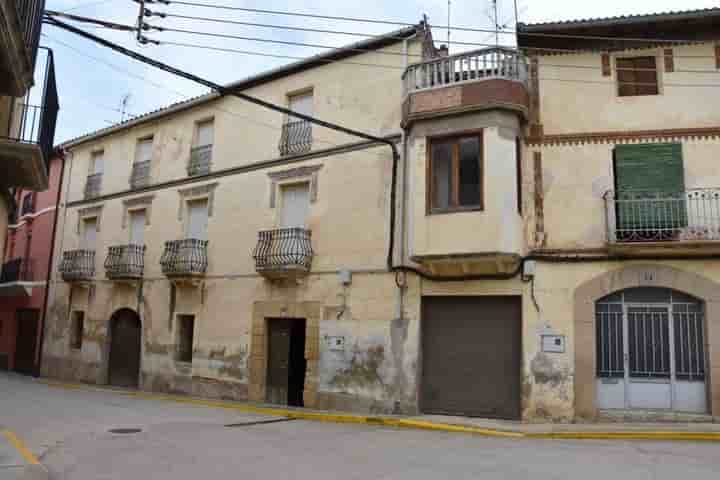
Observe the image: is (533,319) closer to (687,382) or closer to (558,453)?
(687,382)

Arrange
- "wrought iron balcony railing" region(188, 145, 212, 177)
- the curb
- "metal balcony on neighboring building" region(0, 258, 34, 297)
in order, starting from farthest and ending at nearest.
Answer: "metal balcony on neighboring building" region(0, 258, 34, 297) < "wrought iron balcony railing" region(188, 145, 212, 177) < the curb

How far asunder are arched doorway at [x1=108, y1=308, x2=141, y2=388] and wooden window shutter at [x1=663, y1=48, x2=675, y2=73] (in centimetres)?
1576

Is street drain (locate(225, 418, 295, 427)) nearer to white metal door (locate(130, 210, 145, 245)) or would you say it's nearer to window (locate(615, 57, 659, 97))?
white metal door (locate(130, 210, 145, 245))

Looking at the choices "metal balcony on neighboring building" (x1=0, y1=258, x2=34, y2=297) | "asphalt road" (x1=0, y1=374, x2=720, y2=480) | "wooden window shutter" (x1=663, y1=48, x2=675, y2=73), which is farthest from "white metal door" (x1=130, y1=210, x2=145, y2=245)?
"wooden window shutter" (x1=663, y1=48, x2=675, y2=73)

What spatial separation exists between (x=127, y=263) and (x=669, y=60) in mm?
15292

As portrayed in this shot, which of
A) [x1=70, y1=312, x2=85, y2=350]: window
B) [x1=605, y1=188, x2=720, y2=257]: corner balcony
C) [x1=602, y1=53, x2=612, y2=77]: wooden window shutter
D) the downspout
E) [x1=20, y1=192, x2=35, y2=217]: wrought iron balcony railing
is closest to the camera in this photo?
[x1=605, y1=188, x2=720, y2=257]: corner balcony

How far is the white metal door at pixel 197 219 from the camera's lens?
1714cm

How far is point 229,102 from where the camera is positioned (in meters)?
17.0

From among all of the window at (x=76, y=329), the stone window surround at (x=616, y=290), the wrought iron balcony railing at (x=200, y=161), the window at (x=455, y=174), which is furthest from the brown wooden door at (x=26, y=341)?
the stone window surround at (x=616, y=290)

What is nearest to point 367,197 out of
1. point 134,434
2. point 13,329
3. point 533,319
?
point 533,319

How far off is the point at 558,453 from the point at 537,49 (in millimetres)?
8275

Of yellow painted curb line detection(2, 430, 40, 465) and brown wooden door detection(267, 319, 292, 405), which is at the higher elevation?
brown wooden door detection(267, 319, 292, 405)

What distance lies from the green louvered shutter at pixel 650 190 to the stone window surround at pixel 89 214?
1648cm

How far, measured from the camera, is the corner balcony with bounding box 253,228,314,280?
559 inches
